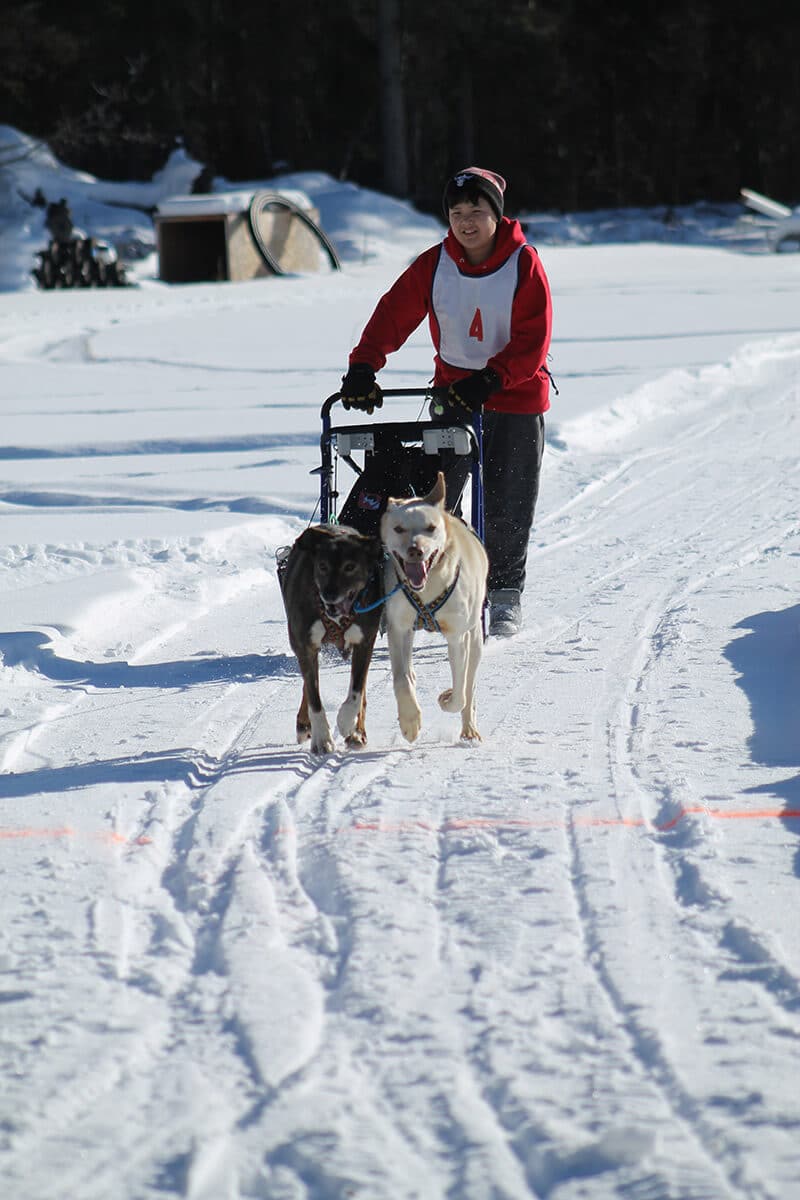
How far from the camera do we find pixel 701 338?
56.0 ft

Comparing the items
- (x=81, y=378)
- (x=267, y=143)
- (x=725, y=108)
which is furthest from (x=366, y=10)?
(x=81, y=378)

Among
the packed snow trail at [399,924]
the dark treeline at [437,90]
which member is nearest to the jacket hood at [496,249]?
the packed snow trail at [399,924]

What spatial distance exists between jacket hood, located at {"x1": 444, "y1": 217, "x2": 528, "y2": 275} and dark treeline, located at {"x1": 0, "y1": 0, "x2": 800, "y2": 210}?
97.3 ft

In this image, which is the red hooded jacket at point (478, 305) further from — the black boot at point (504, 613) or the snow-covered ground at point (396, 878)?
the snow-covered ground at point (396, 878)

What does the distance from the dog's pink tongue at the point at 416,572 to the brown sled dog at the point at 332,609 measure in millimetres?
160

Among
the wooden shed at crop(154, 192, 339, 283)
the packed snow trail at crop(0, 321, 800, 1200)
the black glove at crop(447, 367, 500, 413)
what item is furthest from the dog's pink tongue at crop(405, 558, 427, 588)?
the wooden shed at crop(154, 192, 339, 283)

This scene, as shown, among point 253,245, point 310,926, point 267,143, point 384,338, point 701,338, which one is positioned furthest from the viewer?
point 267,143

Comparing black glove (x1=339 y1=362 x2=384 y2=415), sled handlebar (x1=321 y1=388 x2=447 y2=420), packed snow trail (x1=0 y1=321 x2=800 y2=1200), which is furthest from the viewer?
black glove (x1=339 y1=362 x2=384 y2=415)

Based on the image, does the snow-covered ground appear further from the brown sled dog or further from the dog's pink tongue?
the dog's pink tongue

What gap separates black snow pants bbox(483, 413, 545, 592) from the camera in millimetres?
6285

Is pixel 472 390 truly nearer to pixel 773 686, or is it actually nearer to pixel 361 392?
pixel 361 392

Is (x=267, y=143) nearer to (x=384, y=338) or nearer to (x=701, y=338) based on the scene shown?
(x=701, y=338)

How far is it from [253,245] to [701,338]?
35.4 ft

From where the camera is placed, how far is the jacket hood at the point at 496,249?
5.72m
